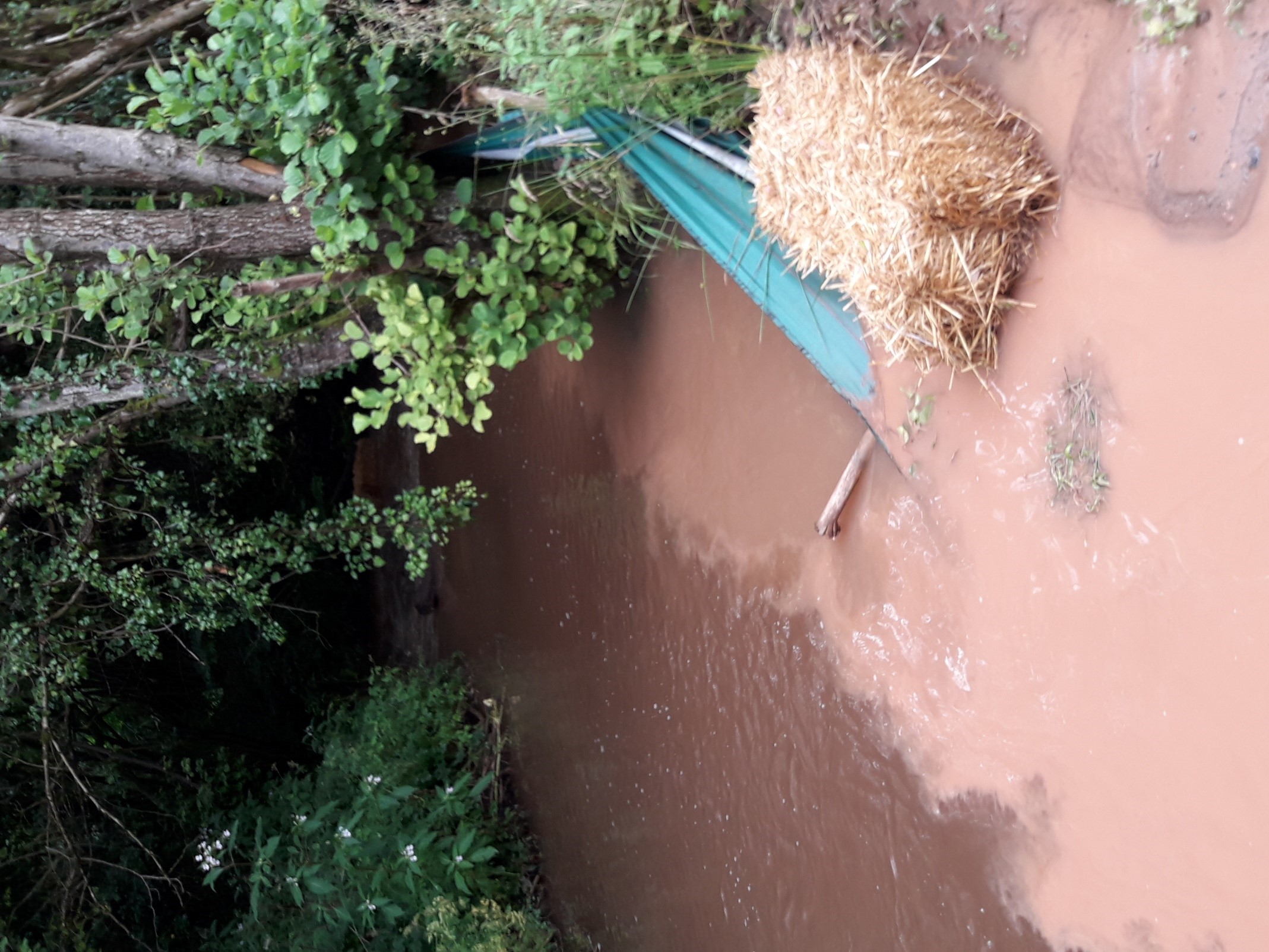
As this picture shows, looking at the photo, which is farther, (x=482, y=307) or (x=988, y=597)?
(x=482, y=307)

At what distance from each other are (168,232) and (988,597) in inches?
99.2

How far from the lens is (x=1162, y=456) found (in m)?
1.63

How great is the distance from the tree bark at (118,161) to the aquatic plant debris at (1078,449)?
2.42m

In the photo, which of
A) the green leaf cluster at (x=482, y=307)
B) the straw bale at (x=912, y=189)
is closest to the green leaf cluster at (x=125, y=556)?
the green leaf cluster at (x=482, y=307)

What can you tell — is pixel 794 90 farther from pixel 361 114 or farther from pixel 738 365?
pixel 361 114

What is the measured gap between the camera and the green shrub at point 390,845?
13.7 ft

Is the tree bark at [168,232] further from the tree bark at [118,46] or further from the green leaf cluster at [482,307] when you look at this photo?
the tree bark at [118,46]

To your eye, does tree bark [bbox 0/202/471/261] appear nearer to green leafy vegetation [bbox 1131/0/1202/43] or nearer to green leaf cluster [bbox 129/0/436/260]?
green leaf cluster [bbox 129/0/436/260]

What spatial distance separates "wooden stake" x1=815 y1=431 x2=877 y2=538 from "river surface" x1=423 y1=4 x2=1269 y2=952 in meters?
0.04

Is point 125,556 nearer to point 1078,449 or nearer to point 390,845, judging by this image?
point 390,845

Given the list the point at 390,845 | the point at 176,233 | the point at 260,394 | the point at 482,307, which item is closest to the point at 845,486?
the point at 482,307

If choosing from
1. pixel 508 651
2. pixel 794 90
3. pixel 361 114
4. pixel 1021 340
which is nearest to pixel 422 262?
pixel 361 114

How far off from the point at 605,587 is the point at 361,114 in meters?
2.39

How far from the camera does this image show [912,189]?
5.91 feet
